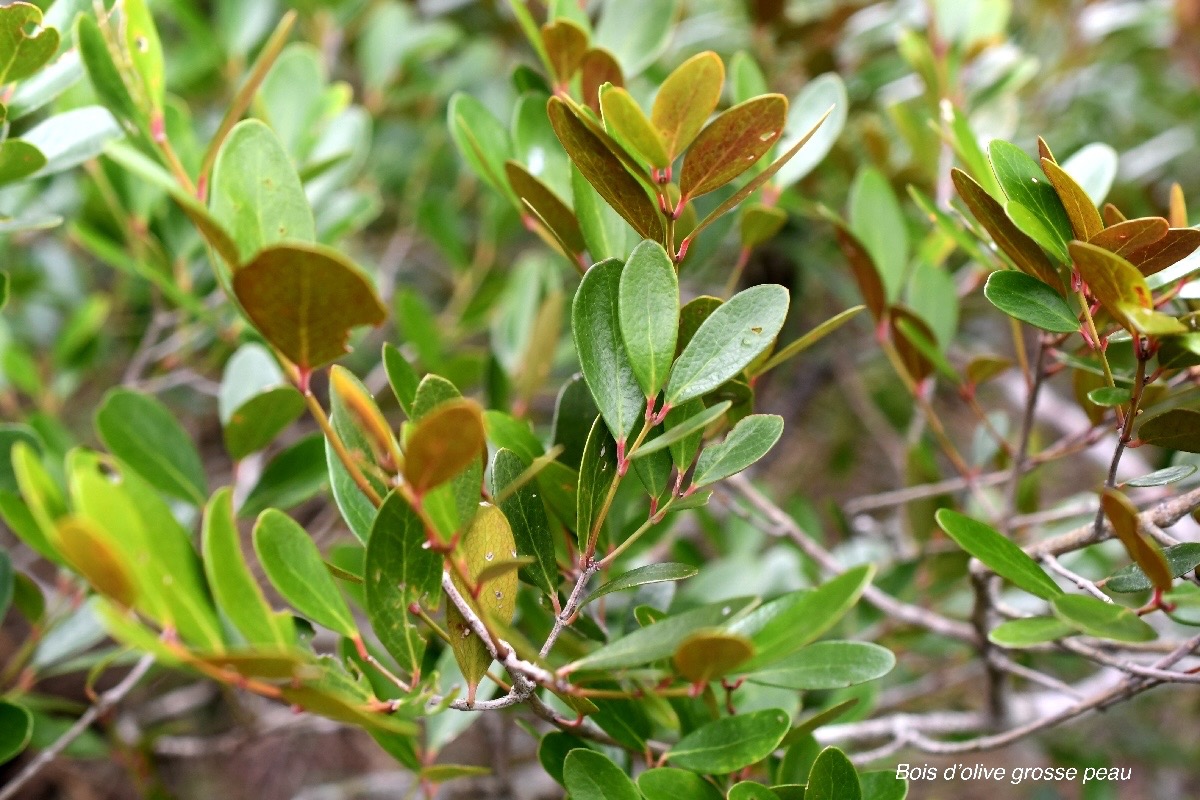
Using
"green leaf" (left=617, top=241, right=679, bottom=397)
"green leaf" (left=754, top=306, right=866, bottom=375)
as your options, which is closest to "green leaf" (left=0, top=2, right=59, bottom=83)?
"green leaf" (left=617, top=241, right=679, bottom=397)

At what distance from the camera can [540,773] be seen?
1375mm

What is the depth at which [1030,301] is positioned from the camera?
1.76 feet

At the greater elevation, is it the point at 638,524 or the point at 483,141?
the point at 483,141

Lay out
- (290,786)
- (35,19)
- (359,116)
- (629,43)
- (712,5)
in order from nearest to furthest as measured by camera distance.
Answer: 1. (35,19)
2. (629,43)
3. (359,116)
4. (712,5)
5. (290,786)

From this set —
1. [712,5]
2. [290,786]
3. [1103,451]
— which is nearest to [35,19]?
[712,5]

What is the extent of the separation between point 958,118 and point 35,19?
2.08 feet

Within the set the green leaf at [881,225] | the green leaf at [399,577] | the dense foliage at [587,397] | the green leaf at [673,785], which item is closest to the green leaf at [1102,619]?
the dense foliage at [587,397]

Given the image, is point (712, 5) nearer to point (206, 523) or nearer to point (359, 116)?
point (359, 116)

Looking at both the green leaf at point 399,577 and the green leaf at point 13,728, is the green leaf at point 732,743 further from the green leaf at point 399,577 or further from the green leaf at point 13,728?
the green leaf at point 13,728

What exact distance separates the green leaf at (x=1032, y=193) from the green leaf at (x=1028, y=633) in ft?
0.72

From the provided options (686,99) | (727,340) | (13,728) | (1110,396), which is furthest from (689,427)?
(13,728)

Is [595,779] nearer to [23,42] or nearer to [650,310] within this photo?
[650,310]

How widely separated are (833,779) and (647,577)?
178mm

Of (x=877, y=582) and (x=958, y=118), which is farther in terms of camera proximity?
(x=877, y=582)
